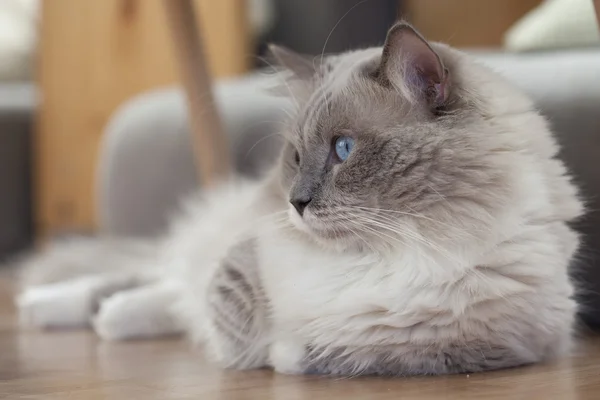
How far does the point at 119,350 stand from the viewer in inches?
63.0

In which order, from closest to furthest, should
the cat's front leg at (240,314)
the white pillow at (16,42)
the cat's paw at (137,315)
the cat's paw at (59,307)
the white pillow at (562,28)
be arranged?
the cat's front leg at (240,314)
the cat's paw at (137,315)
the cat's paw at (59,307)
the white pillow at (562,28)
the white pillow at (16,42)

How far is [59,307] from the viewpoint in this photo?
186 centimetres

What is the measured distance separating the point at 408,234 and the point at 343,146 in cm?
17

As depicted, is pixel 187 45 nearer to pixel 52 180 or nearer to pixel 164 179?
pixel 164 179

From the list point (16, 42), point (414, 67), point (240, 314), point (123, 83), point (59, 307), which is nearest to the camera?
point (414, 67)

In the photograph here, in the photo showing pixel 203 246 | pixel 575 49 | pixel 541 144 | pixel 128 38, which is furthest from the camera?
pixel 128 38

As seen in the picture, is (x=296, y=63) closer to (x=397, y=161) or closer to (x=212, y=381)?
(x=397, y=161)

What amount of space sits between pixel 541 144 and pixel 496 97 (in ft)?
0.38

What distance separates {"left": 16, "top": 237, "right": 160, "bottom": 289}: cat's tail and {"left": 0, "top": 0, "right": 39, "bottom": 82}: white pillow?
173cm

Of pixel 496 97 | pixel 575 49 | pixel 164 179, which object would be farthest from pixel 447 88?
pixel 164 179

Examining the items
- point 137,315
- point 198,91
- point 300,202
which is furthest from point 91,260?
point 300,202

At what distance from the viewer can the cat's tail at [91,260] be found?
2021mm

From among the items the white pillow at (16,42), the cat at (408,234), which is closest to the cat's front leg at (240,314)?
the cat at (408,234)

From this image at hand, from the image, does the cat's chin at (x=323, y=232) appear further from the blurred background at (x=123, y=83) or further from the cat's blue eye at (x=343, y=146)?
the blurred background at (x=123, y=83)
